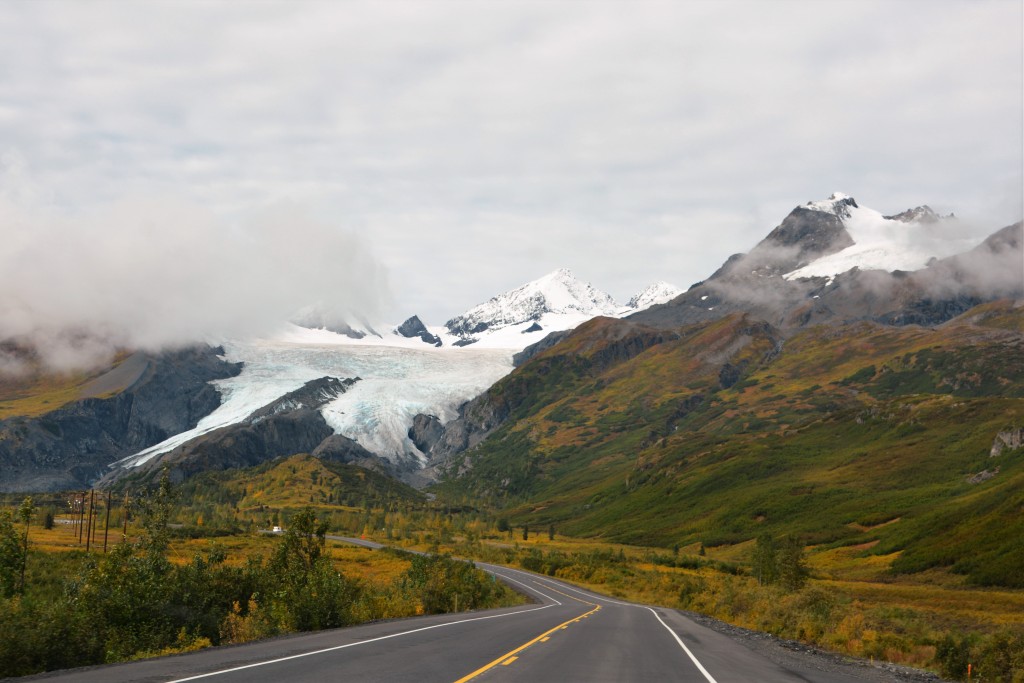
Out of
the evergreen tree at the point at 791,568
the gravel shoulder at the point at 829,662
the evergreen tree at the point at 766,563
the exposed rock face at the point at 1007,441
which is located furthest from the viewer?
the exposed rock face at the point at 1007,441

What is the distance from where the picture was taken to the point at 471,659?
75.9 feet

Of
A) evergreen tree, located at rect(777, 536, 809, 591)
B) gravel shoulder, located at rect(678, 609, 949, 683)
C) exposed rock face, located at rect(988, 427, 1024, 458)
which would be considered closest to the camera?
gravel shoulder, located at rect(678, 609, 949, 683)

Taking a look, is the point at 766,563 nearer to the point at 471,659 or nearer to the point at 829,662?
the point at 829,662

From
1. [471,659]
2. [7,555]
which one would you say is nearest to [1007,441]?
[7,555]

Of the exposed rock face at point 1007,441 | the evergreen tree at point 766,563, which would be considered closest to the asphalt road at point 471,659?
the evergreen tree at point 766,563

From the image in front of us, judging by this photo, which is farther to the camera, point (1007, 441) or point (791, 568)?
point (1007, 441)

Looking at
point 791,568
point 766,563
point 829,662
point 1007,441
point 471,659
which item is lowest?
point 766,563

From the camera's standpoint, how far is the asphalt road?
19.4 meters

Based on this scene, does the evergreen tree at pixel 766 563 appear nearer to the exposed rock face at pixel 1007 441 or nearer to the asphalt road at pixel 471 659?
the asphalt road at pixel 471 659

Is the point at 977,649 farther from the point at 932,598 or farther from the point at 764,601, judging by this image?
the point at 932,598

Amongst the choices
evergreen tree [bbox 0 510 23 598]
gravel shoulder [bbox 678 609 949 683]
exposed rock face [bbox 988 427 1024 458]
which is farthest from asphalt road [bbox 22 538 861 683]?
exposed rock face [bbox 988 427 1024 458]

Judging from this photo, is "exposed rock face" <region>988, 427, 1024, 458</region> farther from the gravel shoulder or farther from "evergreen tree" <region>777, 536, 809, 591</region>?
the gravel shoulder

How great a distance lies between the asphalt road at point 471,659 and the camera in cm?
1941

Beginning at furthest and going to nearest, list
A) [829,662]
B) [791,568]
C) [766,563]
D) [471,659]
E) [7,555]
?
1. [766,563]
2. [791,568]
3. [7,555]
4. [829,662]
5. [471,659]
